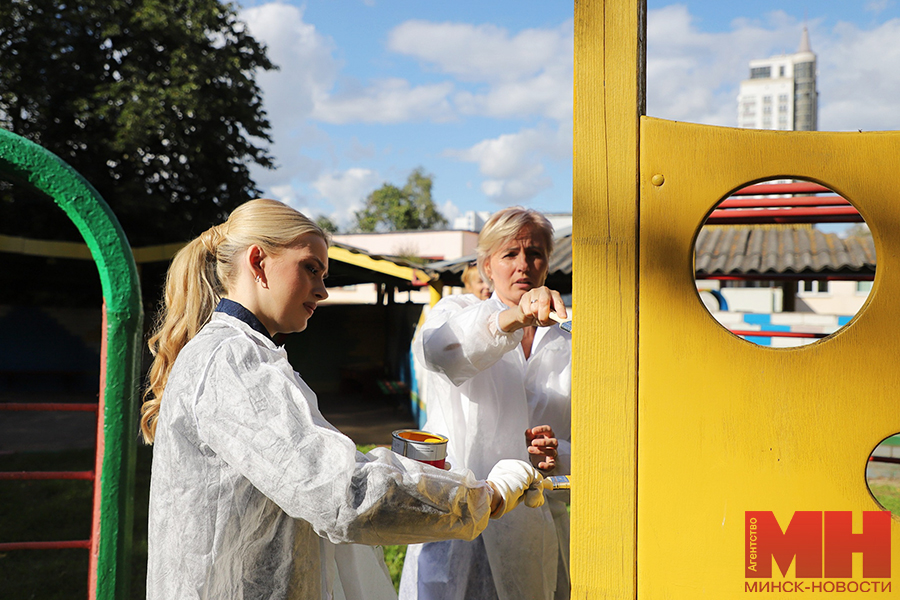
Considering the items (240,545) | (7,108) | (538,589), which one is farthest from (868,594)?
(7,108)

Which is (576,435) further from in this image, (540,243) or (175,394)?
(540,243)

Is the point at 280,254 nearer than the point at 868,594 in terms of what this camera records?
No

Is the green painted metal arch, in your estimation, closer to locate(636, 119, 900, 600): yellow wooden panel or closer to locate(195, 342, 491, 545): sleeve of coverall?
locate(195, 342, 491, 545): sleeve of coverall

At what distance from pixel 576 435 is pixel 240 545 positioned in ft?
2.13

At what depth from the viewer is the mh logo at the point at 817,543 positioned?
110cm

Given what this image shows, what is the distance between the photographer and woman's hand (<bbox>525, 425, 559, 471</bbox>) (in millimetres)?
1779

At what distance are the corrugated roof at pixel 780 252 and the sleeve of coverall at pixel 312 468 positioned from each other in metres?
6.30

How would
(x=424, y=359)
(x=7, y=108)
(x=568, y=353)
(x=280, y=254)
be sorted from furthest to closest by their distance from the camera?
(x=7, y=108) → (x=568, y=353) → (x=424, y=359) → (x=280, y=254)

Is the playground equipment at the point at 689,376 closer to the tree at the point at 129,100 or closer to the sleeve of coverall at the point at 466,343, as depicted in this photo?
the sleeve of coverall at the point at 466,343

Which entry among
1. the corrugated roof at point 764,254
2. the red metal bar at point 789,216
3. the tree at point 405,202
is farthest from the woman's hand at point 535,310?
the tree at point 405,202

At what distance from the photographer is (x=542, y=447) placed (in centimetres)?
179

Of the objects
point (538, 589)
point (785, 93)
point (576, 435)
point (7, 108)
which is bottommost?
point (538, 589)

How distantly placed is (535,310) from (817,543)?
0.76 m

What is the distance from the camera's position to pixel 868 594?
3.62 ft
